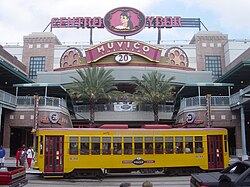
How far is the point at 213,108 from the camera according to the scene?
35062mm

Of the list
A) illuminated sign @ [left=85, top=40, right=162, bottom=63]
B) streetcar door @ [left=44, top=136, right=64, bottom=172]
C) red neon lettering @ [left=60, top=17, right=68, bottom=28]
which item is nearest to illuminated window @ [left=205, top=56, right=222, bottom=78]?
illuminated sign @ [left=85, top=40, right=162, bottom=63]

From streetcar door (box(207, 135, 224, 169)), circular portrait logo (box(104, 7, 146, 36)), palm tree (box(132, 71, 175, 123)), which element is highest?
circular portrait logo (box(104, 7, 146, 36))

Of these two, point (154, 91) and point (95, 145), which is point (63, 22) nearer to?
point (154, 91)

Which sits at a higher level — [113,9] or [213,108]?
[113,9]

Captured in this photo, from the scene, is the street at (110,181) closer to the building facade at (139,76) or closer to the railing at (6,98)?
the building facade at (139,76)

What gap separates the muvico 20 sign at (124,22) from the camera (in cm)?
5791

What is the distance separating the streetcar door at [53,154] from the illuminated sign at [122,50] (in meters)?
30.4

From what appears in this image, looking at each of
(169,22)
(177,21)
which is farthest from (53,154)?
(177,21)

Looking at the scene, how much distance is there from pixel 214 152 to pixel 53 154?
31.2 feet

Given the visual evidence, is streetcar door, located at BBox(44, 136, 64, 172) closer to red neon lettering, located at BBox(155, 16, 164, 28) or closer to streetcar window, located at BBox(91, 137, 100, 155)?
streetcar window, located at BBox(91, 137, 100, 155)

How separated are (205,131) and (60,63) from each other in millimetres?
41202

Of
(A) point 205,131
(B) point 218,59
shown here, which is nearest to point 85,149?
(A) point 205,131

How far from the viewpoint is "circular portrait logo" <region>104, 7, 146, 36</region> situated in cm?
5769

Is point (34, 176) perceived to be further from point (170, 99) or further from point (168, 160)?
point (170, 99)
